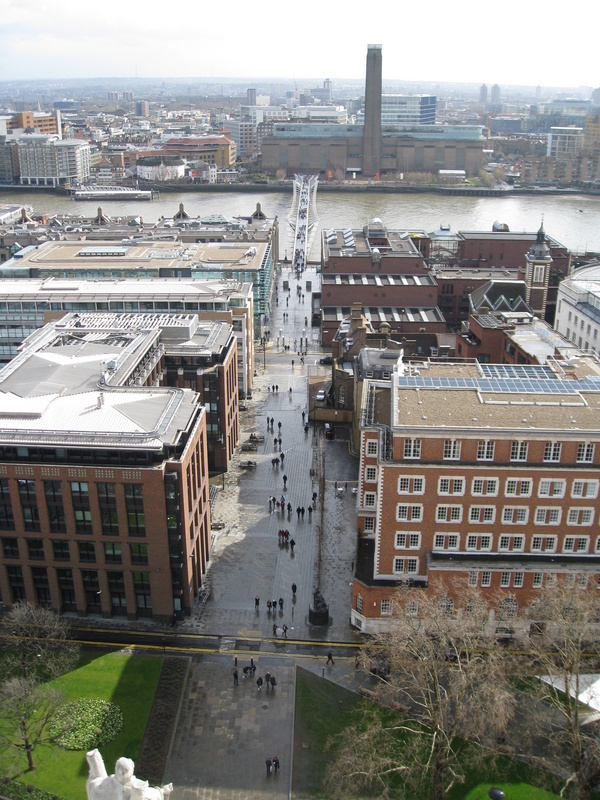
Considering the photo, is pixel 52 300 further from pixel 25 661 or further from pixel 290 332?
pixel 25 661

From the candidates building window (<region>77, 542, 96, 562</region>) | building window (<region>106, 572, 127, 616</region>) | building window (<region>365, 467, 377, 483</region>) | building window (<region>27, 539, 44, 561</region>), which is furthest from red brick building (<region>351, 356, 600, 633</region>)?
building window (<region>27, 539, 44, 561</region>)

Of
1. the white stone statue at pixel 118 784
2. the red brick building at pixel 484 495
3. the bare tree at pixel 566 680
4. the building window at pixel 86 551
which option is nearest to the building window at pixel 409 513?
the red brick building at pixel 484 495

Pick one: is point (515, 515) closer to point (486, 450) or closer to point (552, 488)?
point (552, 488)

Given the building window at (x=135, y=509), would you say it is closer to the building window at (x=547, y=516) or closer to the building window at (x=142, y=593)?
the building window at (x=142, y=593)

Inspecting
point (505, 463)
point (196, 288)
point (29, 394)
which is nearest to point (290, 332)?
point (196, 288)

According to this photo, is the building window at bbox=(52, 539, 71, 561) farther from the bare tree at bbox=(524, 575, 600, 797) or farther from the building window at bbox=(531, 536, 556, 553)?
Answer: the building window at bbox=(531, 536, 556, 553)

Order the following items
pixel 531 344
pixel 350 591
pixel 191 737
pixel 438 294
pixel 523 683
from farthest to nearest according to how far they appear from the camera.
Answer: pixel 438 294 → pixel 531 344 → pixel 350 591 → pixel 523 683 → pixel 191 737

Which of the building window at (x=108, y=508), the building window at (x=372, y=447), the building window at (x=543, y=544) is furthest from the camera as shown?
the building window at (x=372, y=447)
